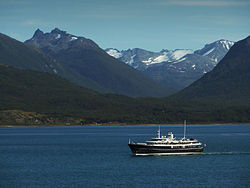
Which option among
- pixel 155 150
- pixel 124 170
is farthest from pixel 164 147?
pixel 124 170

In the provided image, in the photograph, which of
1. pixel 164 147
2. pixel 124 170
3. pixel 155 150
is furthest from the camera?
pixel 155 150

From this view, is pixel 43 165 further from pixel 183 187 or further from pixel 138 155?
pixel 183 187

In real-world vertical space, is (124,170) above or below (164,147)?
below

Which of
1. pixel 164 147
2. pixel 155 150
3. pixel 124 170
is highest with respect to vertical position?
pixel 164 147

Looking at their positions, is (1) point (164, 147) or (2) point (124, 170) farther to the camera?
(1) point (164, 147)

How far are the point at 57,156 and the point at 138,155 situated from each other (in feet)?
84.3

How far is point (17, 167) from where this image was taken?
522 feet

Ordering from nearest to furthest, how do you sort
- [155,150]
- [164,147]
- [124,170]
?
[124,170], [164,147], [155,150]

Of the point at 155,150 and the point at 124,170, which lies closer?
the point at 124,170

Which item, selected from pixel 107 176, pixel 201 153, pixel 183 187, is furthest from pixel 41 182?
pixel 201 153

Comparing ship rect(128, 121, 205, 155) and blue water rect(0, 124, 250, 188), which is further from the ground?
ship rect(128, 121, 205, 155)

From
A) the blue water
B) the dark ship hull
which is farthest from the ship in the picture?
the blue water

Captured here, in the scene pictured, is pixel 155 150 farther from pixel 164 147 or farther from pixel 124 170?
pixel 124 170

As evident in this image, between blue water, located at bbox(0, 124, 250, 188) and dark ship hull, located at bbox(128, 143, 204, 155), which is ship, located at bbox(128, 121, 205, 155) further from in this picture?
blue water, located at bbox(0, 124, 250, 188)
